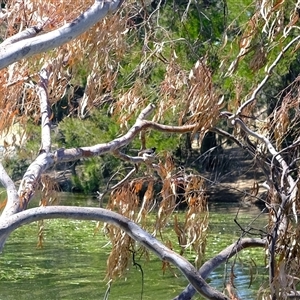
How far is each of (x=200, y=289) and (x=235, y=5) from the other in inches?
203

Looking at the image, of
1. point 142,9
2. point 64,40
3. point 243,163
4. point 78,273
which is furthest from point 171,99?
point 243,163

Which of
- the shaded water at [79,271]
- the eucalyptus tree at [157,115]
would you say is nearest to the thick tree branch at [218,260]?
the eucalyptus tree at [157,115]

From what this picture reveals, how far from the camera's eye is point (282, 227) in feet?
10.4

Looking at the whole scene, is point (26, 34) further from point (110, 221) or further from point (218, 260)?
point (218, 260)

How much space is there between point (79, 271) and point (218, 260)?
689 centimetres

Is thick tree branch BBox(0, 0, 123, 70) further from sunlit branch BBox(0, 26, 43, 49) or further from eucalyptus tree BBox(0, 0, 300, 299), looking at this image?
sunlit branch BBox(0, 26, 43, 49)

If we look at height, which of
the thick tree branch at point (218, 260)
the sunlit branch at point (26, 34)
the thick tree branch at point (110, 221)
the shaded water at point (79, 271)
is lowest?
the shaded water at point (79, 271)

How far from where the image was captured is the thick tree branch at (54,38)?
246 cm

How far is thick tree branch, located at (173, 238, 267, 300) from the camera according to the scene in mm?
3322

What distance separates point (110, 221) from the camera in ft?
9.90

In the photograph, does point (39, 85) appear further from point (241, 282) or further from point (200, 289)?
point (241, 282)

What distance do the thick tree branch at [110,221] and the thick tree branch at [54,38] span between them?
59 centimetres

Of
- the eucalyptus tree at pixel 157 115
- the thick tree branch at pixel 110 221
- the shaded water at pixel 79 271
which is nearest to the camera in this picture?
the thick tree branch at pixel 110 221

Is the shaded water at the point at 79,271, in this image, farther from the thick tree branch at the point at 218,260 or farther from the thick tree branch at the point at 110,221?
the thick tree branch at the point at 110,221
